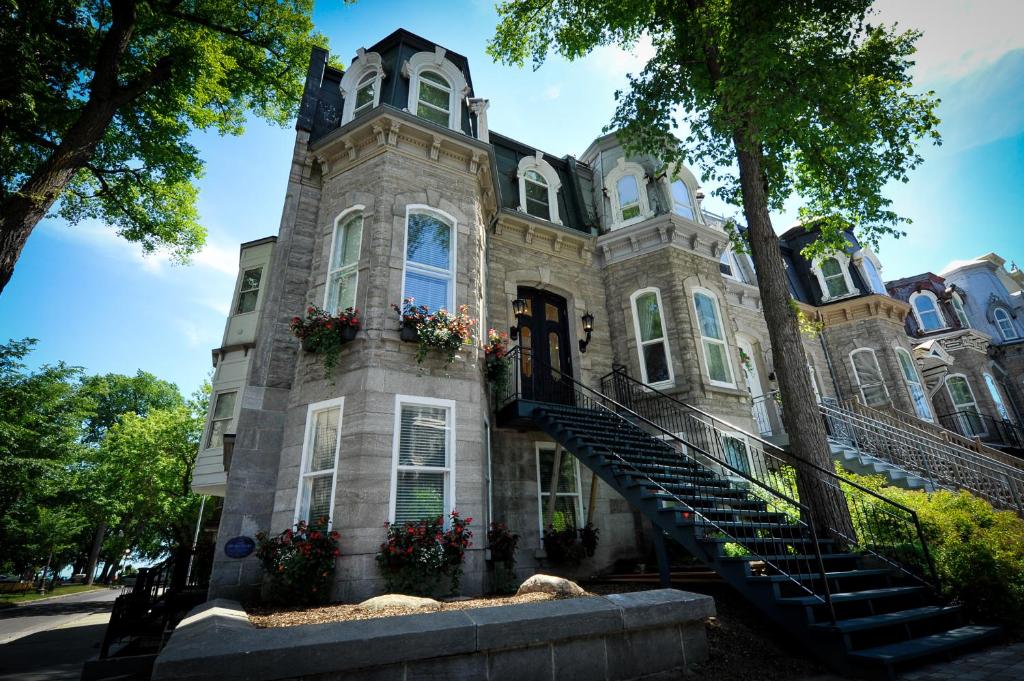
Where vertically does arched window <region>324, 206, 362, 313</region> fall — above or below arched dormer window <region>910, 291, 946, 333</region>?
below

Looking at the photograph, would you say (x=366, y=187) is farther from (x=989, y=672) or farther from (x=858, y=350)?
(x=858, y=350)

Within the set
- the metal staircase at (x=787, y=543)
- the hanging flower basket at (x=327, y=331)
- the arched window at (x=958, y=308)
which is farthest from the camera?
the arched window at (x=958, y=308)

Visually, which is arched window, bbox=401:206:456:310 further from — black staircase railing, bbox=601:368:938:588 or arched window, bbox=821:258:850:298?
arched window, bbox=821:258:850:298

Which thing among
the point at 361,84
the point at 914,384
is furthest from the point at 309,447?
the point at 914,384

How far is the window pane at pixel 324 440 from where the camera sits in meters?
7.72

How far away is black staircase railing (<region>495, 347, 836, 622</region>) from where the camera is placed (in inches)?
229

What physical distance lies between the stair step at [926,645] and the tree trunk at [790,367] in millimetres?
1797

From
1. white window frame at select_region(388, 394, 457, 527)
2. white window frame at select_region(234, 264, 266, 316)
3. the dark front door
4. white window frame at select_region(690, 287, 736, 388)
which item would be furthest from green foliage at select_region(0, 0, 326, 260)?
white window frame at select_region(690, 287, 736, 388)

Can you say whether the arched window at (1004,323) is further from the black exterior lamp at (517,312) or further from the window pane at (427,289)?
the window pane at (427,289)

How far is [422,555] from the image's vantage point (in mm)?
6680

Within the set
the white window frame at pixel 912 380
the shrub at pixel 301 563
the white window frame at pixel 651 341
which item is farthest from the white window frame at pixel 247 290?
the white window frame at pixel 912 380

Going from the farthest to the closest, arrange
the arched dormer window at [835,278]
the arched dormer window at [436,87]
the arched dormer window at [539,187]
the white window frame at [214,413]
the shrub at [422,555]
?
the arched dormer window at [835,278], the white window frame at [214,413], the arched dormer window at [539,187], the arched dormer window at [436,87], the shrub at [422,555]

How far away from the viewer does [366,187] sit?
32.0 ft

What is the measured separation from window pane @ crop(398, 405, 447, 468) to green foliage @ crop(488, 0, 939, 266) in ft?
25.4
